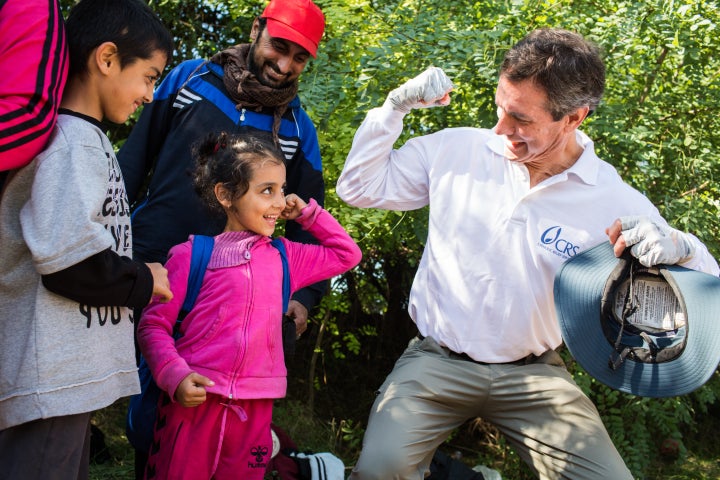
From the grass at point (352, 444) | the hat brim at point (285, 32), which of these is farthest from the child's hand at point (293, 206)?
the grass at point (352, 444)

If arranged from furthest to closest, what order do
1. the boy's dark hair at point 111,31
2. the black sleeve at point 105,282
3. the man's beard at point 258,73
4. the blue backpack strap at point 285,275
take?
the man's beard at point 258,73 < the blue backpack strap at point 285,275 < the boy's dark hair at point 111,31 < the black sleeve at point 105,282

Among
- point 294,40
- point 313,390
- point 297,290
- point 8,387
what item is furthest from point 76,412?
point 313,390

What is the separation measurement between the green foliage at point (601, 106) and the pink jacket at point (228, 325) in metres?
1.41

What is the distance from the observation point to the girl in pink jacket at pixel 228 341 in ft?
8.84

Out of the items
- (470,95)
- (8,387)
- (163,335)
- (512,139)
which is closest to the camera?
(8,387)

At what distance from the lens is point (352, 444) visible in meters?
4.82

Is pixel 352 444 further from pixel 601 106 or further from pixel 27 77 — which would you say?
pixel 27 77

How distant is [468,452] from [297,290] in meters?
2.50

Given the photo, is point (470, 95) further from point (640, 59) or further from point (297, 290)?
point (297, 290)

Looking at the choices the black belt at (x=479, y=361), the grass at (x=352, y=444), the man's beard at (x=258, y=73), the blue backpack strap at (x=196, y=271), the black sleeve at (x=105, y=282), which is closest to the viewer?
the black sleeve at (x=105, y=282)

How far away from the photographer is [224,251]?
285 centimetres

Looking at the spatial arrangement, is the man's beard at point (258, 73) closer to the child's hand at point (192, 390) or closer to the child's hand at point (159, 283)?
the child's hand at point (159, 283)

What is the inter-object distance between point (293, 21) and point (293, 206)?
2.35 ft

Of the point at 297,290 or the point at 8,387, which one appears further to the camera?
the point at 297,290
